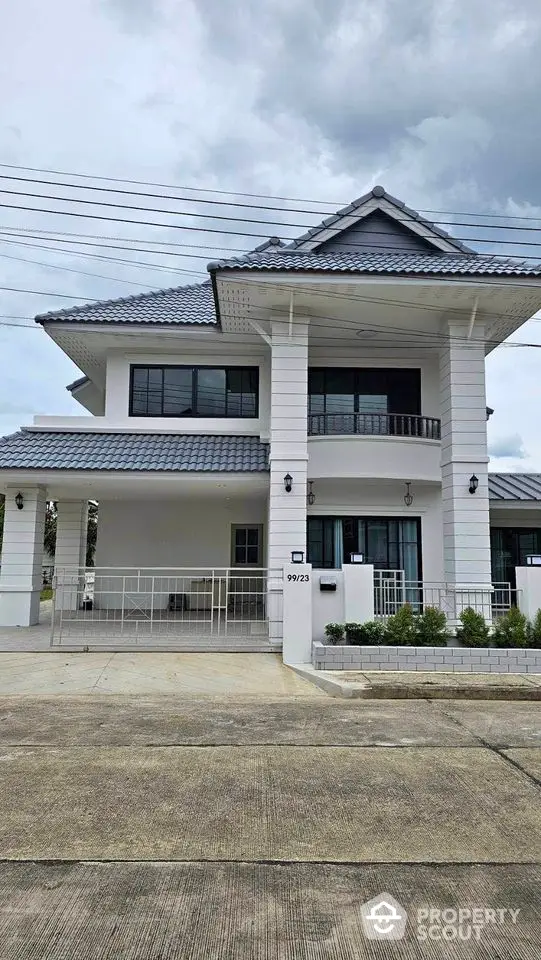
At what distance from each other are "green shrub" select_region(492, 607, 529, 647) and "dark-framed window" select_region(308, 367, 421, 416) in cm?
605

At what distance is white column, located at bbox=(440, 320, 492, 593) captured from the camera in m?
13.1

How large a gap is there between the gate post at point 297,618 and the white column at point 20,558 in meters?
6.61

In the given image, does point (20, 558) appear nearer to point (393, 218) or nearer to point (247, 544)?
point (247, 544)

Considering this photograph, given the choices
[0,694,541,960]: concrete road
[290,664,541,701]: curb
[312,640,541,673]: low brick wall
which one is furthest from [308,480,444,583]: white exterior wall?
[0,694,541,960]: concrete road

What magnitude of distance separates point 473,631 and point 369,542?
172 inches

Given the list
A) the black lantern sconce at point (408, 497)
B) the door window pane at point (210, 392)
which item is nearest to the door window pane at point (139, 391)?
the door window pane at point (210, 392)

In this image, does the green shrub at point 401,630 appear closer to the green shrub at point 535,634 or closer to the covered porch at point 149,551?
the green shrub at point 535,634

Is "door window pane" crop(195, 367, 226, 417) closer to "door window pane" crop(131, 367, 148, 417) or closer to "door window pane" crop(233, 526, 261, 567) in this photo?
"door window pane" crop(131, 367, 148, 417)

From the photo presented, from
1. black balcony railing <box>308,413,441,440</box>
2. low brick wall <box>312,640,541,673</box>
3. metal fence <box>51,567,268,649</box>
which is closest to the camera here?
low brick wall <box>312,640,541,673</box>

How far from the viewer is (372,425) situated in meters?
15.2

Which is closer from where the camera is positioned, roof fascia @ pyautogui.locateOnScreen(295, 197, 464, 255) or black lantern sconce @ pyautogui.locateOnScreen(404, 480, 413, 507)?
roof fascia @ pyautogui.locateOnScreen(295, 197, 464, 255)

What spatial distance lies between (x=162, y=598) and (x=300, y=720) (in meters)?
9.63

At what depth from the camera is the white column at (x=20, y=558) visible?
47.2 ft

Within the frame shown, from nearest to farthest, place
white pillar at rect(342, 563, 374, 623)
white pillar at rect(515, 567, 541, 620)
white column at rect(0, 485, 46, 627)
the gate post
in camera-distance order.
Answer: the gate post, white pillar at rect(342, 563, 374, 623), white pillar at rect(515, 567, 541, 620), white column at rect(0, 485, 46, 627)
